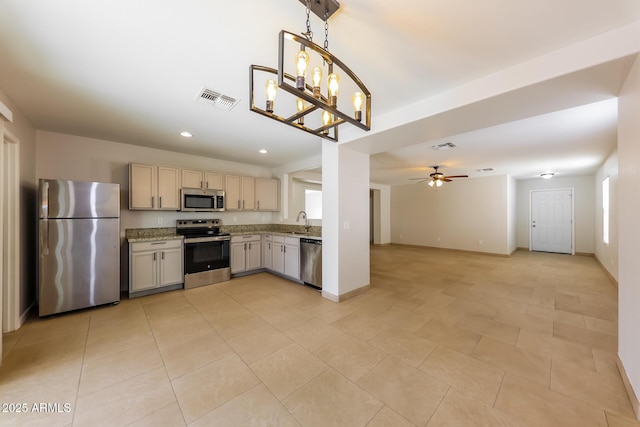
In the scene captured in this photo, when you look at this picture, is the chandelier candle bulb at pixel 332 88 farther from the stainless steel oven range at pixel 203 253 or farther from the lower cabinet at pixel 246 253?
the lower cabinet at pixel 246 253

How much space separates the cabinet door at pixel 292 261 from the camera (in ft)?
14.5

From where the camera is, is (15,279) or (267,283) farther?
(267,283)

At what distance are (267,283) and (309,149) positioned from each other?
269 centimetres

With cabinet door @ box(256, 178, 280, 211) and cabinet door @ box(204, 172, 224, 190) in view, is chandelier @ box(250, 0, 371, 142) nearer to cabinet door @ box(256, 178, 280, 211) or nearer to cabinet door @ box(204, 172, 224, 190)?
cabinet door @ box(204, 172, 224, 190)

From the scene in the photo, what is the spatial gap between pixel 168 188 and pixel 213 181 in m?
0.81

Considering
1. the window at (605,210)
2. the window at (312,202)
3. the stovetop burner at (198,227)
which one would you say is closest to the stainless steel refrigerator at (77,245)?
the stovetop burner at (198,227)

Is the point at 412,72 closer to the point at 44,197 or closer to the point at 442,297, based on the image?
the point at 442,297

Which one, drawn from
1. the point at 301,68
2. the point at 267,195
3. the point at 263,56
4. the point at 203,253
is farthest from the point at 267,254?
the point at 301,68

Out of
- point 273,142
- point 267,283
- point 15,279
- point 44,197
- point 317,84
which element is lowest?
point 267,283

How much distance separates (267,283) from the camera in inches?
175

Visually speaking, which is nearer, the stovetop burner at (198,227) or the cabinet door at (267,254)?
the stovetop burner at (198,227)

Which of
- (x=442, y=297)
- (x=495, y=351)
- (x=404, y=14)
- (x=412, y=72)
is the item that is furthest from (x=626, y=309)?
(x=404, y=14)

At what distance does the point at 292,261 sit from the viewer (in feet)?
14.8

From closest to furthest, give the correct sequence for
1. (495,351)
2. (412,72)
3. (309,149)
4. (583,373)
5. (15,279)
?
(583,373), (412,72), (495,351), (15,279), (309,149)
